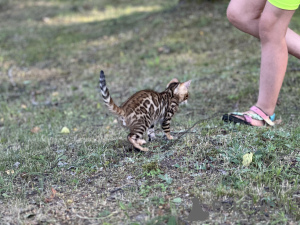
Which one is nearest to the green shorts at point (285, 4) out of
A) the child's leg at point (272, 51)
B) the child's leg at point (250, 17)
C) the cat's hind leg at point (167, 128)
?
the child's leg at point (272, 51)

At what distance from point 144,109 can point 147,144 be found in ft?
1.29

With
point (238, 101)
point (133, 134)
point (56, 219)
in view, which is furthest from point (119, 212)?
point (238, 101)

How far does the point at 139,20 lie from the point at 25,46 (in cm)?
331

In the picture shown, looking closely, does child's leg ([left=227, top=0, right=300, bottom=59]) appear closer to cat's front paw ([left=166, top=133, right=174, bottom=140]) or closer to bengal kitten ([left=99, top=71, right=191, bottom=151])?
bengal kitten ([left=99, top=71, right=191, bottom=151])

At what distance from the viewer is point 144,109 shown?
4.30m

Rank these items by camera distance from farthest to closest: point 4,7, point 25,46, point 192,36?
point 4,7 → point 25,46 → point 192,36

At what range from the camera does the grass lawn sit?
318cm

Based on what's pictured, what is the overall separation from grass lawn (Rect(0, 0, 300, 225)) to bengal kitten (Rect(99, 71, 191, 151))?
19 cm

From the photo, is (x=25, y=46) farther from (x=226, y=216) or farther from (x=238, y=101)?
(x=226, y=216)

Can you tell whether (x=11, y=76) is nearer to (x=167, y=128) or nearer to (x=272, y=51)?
(x=167, y=128)

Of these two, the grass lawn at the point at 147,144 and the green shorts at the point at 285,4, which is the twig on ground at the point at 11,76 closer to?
the grass lawn at the point at 147,144

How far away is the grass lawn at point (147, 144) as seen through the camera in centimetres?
318

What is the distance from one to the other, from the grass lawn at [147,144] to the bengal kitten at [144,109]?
0.19m

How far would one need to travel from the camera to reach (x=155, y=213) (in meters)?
3.05
